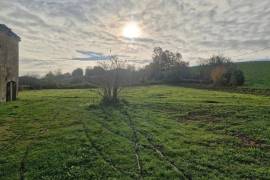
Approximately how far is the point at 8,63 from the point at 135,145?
116 feet

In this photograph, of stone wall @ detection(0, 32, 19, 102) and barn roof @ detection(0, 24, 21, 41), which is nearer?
stone wall @ detection(0, 32, 19, 102)

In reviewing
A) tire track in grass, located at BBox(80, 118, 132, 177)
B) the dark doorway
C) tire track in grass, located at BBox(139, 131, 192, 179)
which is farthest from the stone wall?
tire track in grass, located at BBox(139, 131, 192, 179)

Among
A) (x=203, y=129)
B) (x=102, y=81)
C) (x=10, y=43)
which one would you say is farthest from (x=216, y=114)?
(x=10, y=43)

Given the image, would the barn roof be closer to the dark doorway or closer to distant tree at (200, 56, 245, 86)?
the dark doorway

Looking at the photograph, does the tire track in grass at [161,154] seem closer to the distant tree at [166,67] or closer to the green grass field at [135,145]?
the green grass field at [135,145]

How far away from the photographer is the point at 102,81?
43.7 m

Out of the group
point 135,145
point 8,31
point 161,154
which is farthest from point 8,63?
point 161,154

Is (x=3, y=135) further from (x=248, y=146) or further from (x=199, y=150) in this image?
(x=248, y=146)

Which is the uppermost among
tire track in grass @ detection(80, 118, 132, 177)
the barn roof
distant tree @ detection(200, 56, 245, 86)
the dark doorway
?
the barn roof

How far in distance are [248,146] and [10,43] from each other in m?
41.5

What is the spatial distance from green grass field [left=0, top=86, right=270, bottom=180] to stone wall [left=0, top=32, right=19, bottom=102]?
542 inches

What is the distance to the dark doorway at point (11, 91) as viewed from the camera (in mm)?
51188

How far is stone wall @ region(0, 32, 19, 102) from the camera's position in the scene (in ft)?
156

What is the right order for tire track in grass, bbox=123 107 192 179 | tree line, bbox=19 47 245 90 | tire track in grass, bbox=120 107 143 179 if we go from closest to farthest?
tire track in grass, bbox=123 107 192 179, tire track in grass, bbox=120 107 143 179, tree line, bbox=19 47 245 90
